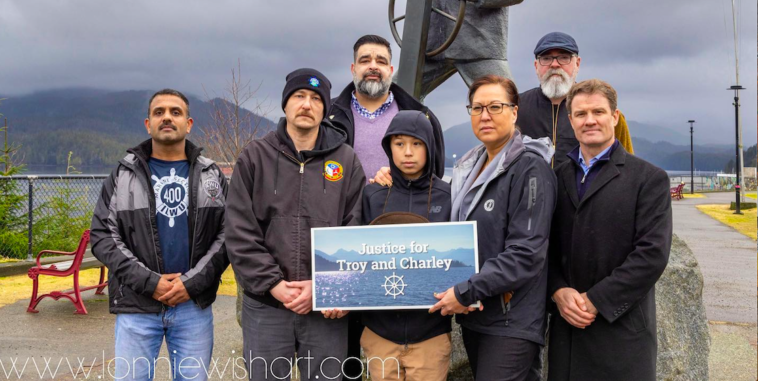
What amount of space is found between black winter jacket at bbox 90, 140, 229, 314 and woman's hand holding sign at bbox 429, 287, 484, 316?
1287 millimetres

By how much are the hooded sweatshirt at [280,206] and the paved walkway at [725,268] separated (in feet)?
20.6

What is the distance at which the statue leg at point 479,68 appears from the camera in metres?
5.07

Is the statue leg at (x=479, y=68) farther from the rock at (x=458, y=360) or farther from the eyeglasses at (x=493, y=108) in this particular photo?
the eyeglasses at (x=493, y=108)

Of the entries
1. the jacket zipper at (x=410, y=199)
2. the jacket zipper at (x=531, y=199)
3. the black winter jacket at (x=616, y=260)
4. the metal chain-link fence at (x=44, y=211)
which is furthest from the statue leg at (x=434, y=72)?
the metal chain-link fence at (x=44, y=211)

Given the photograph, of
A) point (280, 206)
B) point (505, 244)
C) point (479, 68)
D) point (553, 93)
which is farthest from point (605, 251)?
point (479, 68)

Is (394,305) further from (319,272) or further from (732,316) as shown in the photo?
(732,316)

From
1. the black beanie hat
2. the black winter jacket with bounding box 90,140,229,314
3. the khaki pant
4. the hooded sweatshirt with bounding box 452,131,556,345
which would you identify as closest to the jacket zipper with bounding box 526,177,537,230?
the hooded sweatshirt with bounding box 452,131,556,345

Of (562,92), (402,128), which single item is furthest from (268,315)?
(562,92)

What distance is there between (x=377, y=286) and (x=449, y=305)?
1.05ft

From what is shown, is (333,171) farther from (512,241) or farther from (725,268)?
(725,268)

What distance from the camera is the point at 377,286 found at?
97.5 inches

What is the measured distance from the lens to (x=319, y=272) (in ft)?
8.27

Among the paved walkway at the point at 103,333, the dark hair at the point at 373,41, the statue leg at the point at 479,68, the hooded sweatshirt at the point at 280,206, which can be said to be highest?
the statue leg at the point at 479,68

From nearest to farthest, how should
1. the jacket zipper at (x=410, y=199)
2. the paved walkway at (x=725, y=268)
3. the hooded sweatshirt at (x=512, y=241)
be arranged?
the hooded sweatshirt at (x=512, y=241), the jacket zipper at (x=410, y=199), the paved walkway at (x=725, y=268)
